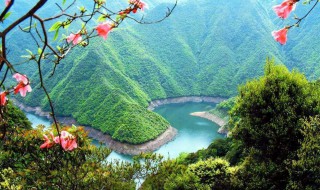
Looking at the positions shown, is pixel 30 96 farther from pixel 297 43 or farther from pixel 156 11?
pixel 297 43

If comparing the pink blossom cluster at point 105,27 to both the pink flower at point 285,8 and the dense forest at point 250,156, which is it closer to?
the pink flower at point 285,8

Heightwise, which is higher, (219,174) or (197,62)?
(197,62)

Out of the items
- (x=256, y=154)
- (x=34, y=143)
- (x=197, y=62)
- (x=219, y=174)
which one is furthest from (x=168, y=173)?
(x=197, y=62)

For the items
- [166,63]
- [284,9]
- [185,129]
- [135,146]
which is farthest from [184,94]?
[284,9]

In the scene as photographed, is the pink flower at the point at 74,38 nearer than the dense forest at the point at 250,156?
Yes

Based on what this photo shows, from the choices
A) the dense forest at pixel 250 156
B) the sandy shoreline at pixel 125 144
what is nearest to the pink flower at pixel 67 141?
the dense forest at pixel 250 156
